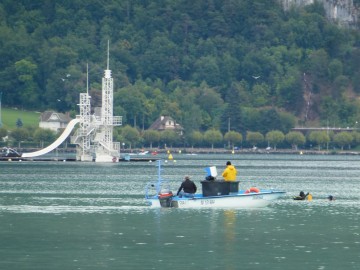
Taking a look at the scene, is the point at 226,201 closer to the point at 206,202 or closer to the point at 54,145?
the point at 206,202

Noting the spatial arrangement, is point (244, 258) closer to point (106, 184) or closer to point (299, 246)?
point (299, 246)

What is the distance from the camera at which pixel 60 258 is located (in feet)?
164

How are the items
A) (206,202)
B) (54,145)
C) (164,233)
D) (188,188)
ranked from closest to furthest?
1. (164,233)
2. (188,188)
3. (206,202)
4. (54,145)

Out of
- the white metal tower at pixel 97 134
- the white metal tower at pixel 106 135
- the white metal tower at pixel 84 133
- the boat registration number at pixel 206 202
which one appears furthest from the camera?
the white metal tower at pixel 106 135

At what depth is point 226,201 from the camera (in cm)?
6875

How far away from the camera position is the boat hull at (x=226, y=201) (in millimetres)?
68750

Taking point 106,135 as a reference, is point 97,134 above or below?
above

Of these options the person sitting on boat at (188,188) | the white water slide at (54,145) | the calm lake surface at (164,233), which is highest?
the white water slide at (54,145)

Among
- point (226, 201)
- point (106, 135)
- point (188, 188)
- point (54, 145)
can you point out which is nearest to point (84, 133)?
point (106, 135)

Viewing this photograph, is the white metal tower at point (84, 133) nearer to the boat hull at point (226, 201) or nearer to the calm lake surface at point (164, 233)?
the calm lake surface at point (164, 233)

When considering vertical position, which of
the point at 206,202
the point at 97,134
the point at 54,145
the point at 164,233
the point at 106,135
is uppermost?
the point at 97,134

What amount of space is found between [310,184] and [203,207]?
1412 inches

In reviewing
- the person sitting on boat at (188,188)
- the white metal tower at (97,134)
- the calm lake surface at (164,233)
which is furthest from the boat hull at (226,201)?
the white metal tower at (97,134)

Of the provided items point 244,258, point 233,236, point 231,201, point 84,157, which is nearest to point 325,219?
point 231,201
